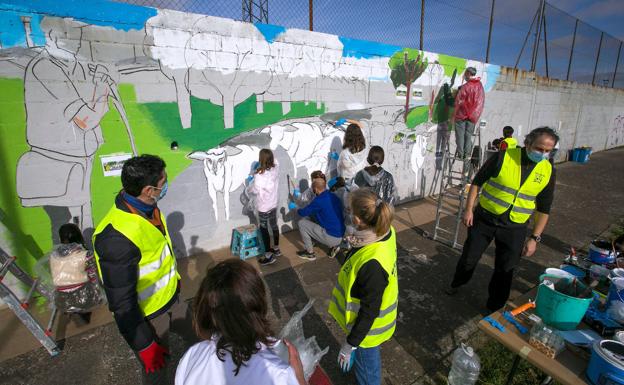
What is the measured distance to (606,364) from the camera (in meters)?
1.43

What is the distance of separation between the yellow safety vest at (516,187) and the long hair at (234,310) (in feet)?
8.99

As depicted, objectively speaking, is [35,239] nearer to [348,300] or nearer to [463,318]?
[348,300]

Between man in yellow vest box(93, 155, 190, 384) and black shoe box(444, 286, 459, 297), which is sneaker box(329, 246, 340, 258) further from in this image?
man in yellow vest box(93, 155, 190, 384)

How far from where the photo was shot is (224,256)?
4422 millimetres

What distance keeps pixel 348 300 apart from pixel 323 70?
4068mm

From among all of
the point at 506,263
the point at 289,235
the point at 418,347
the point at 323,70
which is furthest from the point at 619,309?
the point at 323,70

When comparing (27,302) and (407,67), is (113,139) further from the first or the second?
(407,67)

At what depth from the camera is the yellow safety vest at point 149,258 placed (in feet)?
5.57

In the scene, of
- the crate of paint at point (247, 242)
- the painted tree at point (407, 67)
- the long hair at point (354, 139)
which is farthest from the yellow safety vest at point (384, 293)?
the painted tree at point (407, 67)

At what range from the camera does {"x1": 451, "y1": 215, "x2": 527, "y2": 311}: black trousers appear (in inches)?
117

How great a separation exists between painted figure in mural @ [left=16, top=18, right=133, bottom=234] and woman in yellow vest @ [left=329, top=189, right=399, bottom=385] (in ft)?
10.6

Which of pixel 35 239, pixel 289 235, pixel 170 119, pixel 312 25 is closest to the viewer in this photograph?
pixel 35 239

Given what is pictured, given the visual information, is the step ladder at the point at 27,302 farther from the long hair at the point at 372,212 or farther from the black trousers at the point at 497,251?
the black trousers at the point at 497,251

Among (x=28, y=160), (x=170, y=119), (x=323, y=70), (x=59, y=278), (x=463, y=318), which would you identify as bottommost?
(x=463, y=318)
